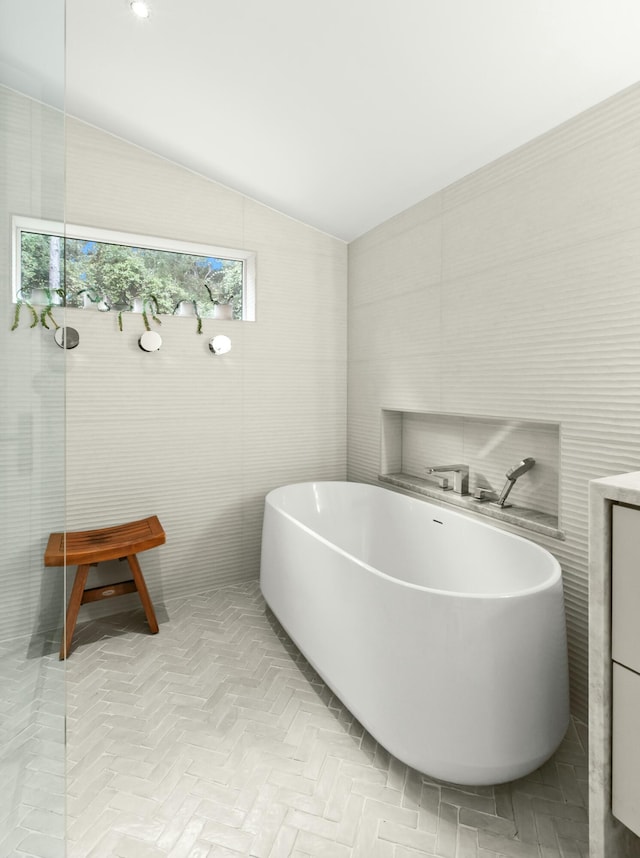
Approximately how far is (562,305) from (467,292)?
593 millimetres

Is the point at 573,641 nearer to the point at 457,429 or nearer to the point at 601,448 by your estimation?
the point at 601,448

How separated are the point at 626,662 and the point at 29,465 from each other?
1.41 metres

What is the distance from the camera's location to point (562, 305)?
197cm

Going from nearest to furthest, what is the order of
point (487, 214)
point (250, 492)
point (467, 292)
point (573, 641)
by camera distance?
point (573, 641) → point (487, 214) → point (467, 292) → point (250, 492)

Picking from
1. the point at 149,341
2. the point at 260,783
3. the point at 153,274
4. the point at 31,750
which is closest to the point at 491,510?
the point at 260,783

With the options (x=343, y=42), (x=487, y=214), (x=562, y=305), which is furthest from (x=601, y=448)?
(x=343, y=42)

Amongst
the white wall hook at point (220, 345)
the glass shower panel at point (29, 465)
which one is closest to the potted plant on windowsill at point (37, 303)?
the glass shower panel at point (29, 465)

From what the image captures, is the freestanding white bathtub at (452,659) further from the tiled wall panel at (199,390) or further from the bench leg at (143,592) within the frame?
the tiled wall panel at (199,390)

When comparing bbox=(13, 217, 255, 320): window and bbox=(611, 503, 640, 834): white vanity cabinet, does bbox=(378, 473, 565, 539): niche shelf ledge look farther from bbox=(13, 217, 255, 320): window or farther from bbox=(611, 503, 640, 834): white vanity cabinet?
bbox=(13, 217, 255, 320): window

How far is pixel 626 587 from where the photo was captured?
113 cm

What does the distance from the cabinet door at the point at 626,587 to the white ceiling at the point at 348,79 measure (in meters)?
1.55

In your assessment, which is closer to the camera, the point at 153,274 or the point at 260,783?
the point at 260,783

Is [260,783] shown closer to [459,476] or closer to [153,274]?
[459,476]

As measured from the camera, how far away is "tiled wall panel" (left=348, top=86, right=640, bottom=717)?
1745 millimetres
